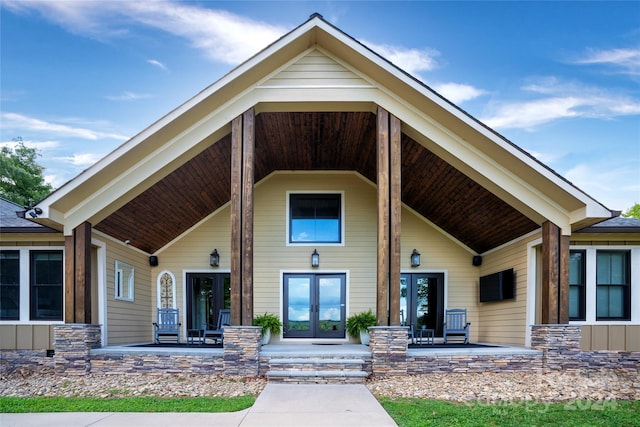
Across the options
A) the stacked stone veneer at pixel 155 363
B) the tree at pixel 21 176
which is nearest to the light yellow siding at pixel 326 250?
the stacked stone veneer at pixel 155 363

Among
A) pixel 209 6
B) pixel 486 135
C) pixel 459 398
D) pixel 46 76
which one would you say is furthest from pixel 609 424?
pixel 46 76

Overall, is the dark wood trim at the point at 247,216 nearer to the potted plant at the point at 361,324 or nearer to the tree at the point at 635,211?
the potted plant at the point at 361,324

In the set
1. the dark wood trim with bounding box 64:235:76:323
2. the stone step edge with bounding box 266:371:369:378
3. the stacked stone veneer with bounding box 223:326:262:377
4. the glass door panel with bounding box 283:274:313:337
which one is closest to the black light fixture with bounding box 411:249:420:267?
the glass door panel with bounding box 283:274:313:337

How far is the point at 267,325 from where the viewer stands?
10367 mm

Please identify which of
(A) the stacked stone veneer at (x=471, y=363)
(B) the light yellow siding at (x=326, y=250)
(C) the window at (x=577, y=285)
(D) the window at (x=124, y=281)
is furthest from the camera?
(B) the light yellow siding at (x=326, y=250)

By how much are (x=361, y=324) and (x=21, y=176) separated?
1896 centimetres

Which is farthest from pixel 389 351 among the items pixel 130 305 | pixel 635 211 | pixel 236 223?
pixel 635 211

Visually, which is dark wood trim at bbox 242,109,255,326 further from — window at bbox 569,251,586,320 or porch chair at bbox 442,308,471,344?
window at bbox 569,251,586,320

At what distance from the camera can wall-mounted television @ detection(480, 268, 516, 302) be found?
945cm

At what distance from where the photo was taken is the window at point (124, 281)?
942cm

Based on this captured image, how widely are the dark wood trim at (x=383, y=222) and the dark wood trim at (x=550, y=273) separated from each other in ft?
9.53

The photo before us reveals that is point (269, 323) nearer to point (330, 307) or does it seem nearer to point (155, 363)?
point (330, 307)

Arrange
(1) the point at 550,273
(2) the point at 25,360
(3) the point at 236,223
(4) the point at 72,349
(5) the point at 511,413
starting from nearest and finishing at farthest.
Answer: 1. (5) the point at 511,413
2. (4) the point at 72,349
3. (3) the point at 236,223
4. (1) the point at 550,273
5. (2) the point at 25,360

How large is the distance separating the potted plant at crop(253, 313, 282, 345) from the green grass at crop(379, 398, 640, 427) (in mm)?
4882
